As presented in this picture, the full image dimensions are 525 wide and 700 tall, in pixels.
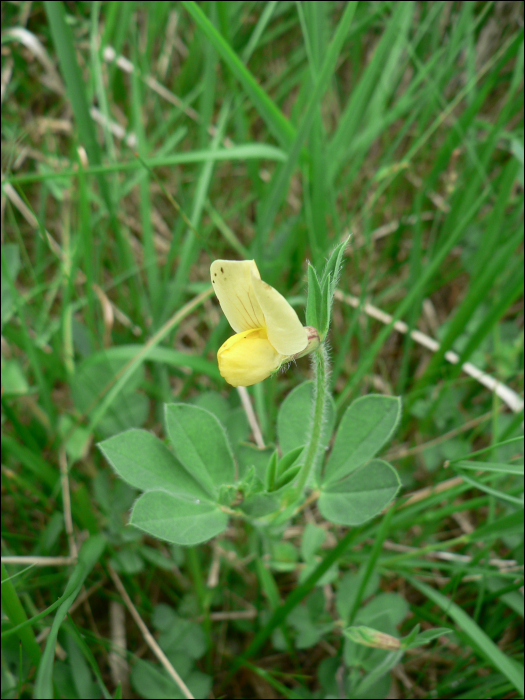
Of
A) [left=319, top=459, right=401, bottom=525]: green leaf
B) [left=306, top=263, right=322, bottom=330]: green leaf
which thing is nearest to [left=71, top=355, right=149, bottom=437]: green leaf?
[left=319, top=459, right=401, bottom=525]: green leaf

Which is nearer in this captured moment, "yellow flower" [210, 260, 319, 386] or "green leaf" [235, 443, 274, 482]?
"yellow flower" [210, 260, 319, 386]

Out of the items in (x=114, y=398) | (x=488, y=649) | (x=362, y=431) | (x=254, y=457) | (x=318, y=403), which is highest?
(x=318, y=403)

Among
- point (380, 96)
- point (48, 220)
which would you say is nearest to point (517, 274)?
point (380, 96)

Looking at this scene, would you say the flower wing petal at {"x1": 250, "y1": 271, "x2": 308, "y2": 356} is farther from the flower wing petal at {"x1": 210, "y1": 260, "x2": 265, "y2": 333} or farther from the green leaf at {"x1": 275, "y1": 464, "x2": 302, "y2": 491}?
the green leaf at {"x1": 275, "y1": 464, "x2": 302, "y2": 491}

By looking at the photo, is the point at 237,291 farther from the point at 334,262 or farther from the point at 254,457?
the point at 254,457

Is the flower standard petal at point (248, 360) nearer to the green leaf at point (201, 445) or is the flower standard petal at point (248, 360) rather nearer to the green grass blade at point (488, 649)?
the green leaf at point (201, 445)

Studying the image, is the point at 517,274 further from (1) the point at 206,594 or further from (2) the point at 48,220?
(2) the point at 48,220

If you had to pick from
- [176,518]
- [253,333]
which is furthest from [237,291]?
[176,518]
